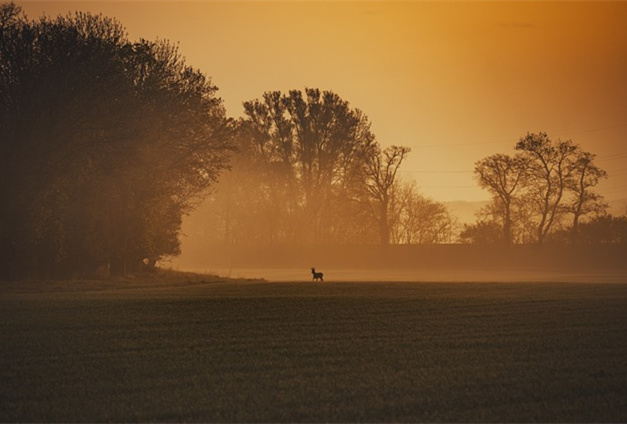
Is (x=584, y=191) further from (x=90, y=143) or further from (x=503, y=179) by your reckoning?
(x=90, y=143)

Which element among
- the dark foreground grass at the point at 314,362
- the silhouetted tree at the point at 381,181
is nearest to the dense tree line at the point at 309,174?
the silhouetted tree at the point at 381,181

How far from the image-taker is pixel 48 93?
Answer: 41.6 m

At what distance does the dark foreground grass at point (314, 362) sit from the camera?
43.2 ft

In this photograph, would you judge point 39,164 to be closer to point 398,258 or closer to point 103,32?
point 103,32

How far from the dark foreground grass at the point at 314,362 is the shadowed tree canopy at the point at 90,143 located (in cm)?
1182

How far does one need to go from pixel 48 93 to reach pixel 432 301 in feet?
73.4

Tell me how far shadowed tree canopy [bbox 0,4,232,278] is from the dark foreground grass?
11817 mm

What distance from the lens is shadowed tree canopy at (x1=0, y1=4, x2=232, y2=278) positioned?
4172 centimetres

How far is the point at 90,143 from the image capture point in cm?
4306

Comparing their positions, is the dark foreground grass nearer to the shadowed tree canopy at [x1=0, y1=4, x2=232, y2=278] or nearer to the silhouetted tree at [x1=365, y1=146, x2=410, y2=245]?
the shadowed tree canopy at [x1=0, y1=4, x2=232, y2=278]

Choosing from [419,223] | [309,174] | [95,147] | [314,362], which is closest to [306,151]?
[309,174]

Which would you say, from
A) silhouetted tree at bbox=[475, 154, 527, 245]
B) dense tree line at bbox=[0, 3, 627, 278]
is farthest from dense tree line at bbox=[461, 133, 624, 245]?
dense tree line at bbox=[0, 3, 627, 278]

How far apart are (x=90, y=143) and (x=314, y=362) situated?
29.0 m

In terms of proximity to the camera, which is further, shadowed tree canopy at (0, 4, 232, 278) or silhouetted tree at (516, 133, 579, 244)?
silhouetted tree at (516, 133, 579, 244)
